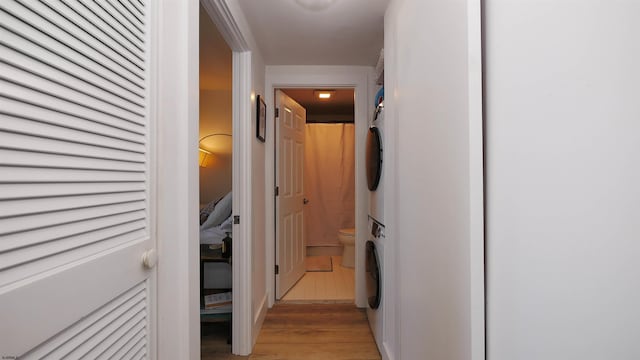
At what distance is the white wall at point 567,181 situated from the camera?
22.5 inches

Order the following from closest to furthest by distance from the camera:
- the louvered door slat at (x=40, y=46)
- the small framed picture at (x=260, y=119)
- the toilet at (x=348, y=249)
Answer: the louvered door slat at (x=40, y=46), the small framed picture at (x=260, y=119), the toilet at (x=348, y=249)

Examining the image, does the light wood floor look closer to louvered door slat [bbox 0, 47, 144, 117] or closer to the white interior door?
the white interior door

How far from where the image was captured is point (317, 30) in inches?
82.0

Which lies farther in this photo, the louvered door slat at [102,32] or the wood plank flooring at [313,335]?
the wood plank flooring at [313,335]

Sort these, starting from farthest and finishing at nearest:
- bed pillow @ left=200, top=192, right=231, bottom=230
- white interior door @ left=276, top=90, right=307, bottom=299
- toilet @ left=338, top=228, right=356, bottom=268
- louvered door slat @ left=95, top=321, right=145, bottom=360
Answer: toilet @ left=338, top=228, right=356, bottom=268 < white interior door @ left=276, top=90, right=307, bottom=299 < bed pillow @ left=200, top=192, right=231, bottom=230 < louvered door slat @ left=95, top=321, right=145, bottom=360

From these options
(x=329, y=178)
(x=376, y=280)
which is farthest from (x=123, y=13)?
(x=329, y=178)

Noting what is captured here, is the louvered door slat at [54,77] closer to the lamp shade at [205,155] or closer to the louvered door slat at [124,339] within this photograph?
the louvered door slat at [124,339]

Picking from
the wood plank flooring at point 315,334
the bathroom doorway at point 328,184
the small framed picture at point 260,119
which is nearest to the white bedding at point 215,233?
the small framed picture at point 260,119

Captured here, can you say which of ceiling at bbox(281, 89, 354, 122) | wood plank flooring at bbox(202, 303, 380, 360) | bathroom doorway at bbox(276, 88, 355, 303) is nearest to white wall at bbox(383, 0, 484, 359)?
wood plank flooring at bbox(202, 303, 380, 360)

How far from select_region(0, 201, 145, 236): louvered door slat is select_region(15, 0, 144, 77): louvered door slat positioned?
0.39 m

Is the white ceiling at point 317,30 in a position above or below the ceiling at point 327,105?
below

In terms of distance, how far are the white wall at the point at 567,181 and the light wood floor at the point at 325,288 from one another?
90.7 inches

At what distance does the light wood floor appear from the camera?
9.29 ft

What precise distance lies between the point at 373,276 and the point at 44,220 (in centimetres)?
192
